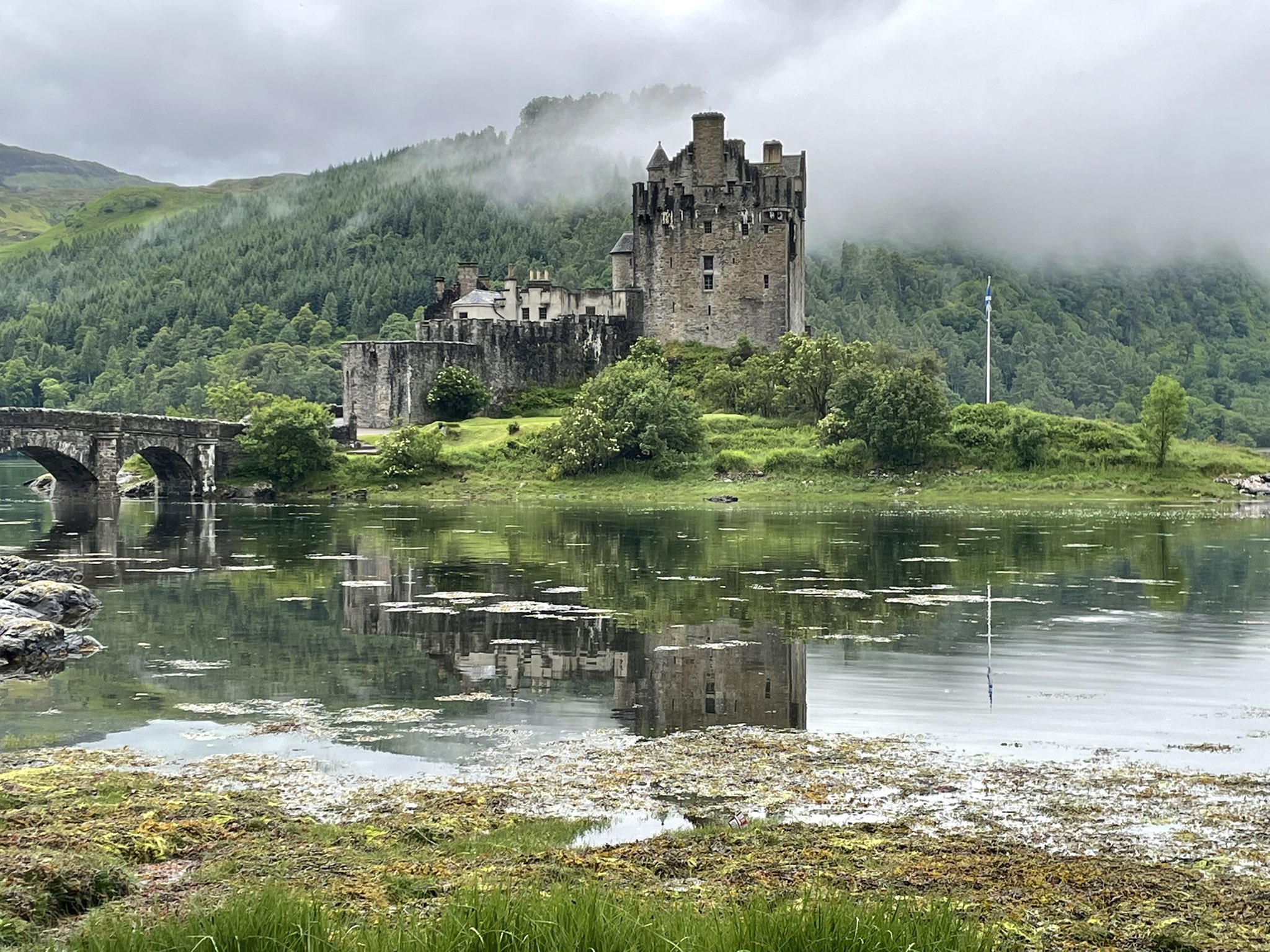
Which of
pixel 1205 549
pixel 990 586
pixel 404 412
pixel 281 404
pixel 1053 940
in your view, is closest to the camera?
pixel 1053 940

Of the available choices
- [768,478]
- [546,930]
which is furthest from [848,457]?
[546,930]

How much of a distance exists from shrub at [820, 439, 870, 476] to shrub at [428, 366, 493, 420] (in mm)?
26607

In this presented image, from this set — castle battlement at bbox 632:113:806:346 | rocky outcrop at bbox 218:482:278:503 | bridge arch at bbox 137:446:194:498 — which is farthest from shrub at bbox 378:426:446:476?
castle battlement at bbox 632:113:806:346

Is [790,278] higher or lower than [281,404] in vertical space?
higher

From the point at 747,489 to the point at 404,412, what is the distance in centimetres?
2937

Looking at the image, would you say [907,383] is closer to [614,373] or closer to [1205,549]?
[614,373]

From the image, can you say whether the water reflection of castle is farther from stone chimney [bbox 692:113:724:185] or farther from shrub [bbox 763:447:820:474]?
stone chimney [bbox 692:113:724:185]

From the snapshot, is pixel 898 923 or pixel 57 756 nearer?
pixel 898 923

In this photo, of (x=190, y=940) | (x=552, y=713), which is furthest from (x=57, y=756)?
(x=190, y=940)

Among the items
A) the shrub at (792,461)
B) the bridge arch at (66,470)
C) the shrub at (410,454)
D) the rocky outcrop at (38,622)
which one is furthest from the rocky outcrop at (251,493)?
the rocky outcrop at (38,622)

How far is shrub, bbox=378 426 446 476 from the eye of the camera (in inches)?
2901

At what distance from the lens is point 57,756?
13.9 m

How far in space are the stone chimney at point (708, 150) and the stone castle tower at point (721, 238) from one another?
0.18ft

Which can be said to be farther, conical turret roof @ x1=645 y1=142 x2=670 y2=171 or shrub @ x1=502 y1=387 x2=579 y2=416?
conical turret roof @ x1=645 y1=142 x2=670 y2=171
